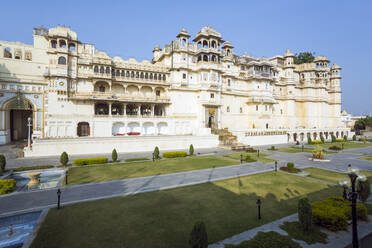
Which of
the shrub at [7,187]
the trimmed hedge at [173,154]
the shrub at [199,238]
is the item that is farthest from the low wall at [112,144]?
the shrub at [199,238]

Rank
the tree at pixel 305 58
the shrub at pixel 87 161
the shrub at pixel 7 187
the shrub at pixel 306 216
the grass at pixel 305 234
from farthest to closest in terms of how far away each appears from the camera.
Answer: the tree at pixel 305 58 → the shrub at pixel 87 161 → the shrub at pixel 7 187 → the shrub at pixel 306 216 → the grass at pixel 305 234

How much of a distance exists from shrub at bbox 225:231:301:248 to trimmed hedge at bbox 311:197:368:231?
2311mm

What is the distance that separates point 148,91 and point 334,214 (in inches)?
1613

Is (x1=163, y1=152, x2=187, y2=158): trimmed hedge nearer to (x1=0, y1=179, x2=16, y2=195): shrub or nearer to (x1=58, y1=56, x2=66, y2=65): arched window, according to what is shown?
(x1=0, y1=179, x2=16, y2=195): shrub

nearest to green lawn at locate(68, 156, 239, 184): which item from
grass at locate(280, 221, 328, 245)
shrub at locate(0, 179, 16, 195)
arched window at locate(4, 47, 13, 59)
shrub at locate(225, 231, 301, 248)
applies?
shrub at locate(0, 179, 16, 195)

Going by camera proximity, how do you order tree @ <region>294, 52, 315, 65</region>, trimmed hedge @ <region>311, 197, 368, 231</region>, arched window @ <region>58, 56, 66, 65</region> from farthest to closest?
1. tree @ <region>294, 52, 315, 65</region>
2. arched window @ <region>58, 56, 66, 65</region>
3. trimmed hedge @ <region>311, 197, 368, 231</region>

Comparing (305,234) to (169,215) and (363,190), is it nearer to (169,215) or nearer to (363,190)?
(363,190)

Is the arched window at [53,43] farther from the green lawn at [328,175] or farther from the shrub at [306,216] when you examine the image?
the green lawn at [328,175]

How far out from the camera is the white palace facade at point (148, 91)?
115ft

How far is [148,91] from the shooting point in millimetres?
45062

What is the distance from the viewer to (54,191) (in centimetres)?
1398

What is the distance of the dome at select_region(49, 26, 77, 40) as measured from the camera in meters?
35.0

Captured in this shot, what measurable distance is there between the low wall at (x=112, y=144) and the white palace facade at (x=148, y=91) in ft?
6.47

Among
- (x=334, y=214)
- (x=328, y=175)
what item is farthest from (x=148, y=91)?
(x=334, y=214)
